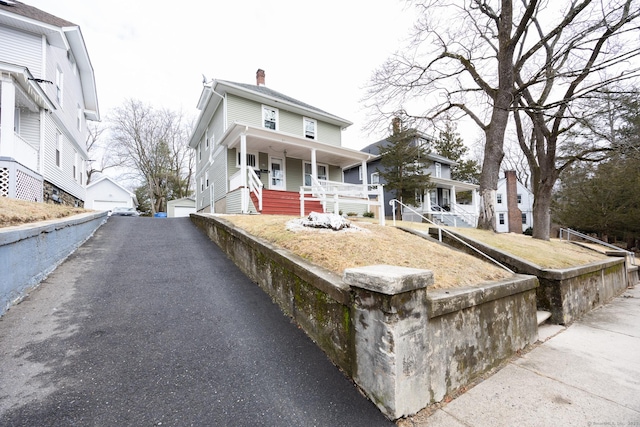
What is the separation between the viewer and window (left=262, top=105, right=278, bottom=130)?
14.6m

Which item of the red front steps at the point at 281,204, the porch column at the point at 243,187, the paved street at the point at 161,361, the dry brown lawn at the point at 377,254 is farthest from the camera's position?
the red front steps at the point at 281,204

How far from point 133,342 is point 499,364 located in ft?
11.9

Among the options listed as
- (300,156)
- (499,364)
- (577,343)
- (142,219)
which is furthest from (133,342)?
(300,156)

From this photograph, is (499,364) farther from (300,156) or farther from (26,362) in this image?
(300,156)

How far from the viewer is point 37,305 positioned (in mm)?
3180

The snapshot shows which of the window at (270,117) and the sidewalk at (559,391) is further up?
the window at (270,117)

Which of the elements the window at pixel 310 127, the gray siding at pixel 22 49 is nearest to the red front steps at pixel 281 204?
the window at pixel 310 127

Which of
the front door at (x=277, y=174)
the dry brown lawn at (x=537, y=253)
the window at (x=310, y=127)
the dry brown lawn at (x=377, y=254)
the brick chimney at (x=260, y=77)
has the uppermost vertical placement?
the brick chimney at (x=260, y=77)

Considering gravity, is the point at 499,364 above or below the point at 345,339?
below

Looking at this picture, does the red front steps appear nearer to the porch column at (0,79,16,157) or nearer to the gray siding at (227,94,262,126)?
the gray siding at (227,94,262,126)

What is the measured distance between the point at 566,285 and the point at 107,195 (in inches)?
1337

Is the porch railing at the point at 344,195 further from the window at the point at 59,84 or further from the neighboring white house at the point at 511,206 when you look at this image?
A: the neighboring white house at the point at 511,206

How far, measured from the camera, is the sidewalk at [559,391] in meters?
2.04

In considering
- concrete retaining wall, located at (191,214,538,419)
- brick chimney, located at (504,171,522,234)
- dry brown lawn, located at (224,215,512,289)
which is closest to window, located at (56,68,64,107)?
dry brown lawn, located at (224,215,512,289)
